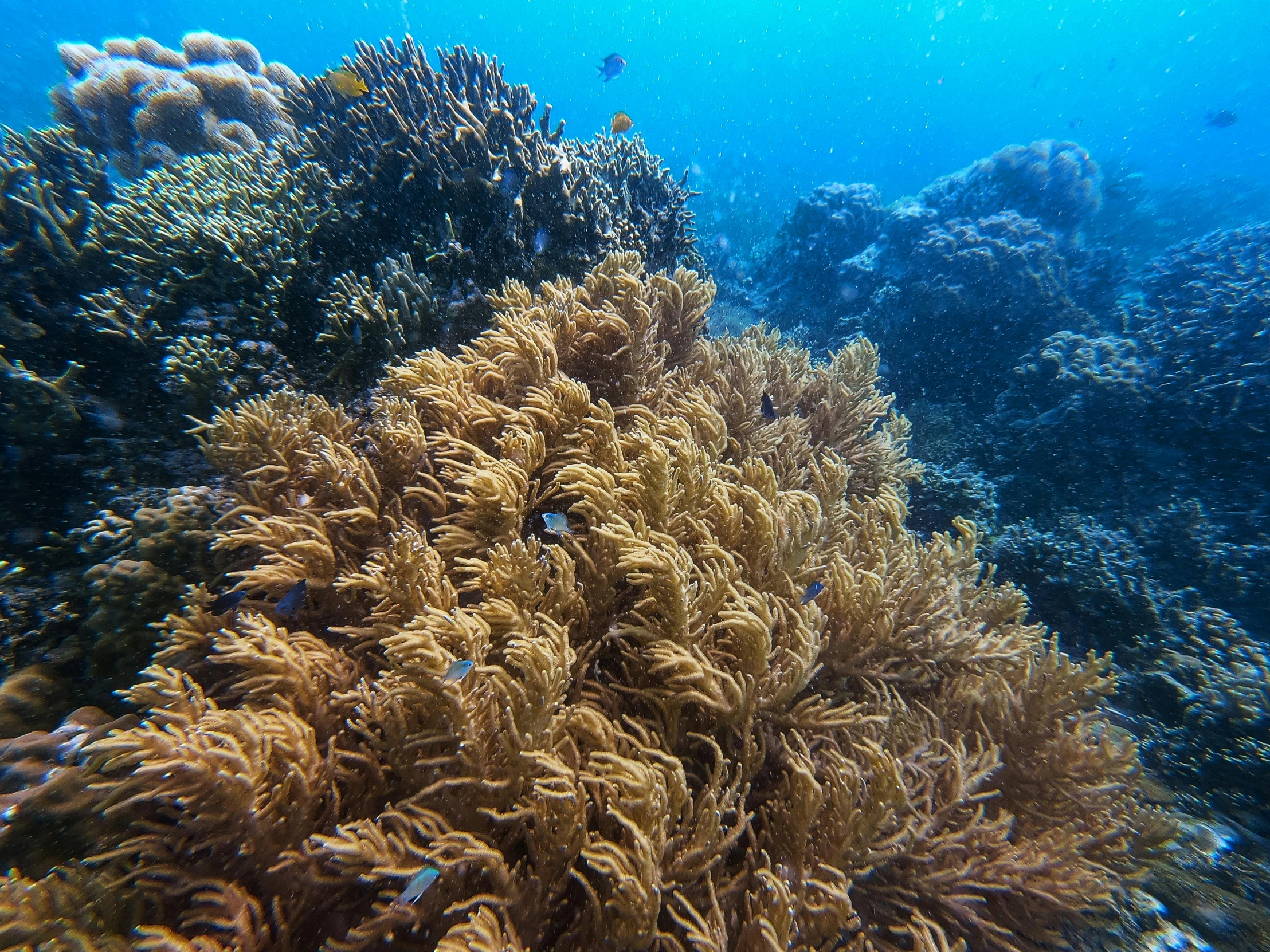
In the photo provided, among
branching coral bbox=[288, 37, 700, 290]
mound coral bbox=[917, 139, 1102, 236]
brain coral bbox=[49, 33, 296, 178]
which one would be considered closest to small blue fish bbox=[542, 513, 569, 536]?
branching coral bbox=[288, 37, 700, 290]

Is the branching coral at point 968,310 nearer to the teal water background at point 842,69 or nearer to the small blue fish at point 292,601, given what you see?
the small blue fish at point 292,601

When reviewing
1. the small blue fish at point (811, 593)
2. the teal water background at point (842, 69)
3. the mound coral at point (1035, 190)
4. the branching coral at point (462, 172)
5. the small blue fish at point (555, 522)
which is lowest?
the small blue fish at point (811, 593)

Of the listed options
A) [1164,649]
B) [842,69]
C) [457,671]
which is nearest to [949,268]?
[1164,649]

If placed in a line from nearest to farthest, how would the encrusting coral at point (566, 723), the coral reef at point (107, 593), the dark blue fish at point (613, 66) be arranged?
the encrusting coral at point (566, 723), the coral reef at point (107, 593), the dark blue fish at point (613, 66)

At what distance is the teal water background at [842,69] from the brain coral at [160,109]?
28068 mm

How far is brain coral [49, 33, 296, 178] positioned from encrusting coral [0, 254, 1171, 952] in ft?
29.5

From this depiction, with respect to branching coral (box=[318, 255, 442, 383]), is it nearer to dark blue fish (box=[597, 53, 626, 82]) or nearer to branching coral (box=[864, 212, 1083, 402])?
branching coral (box=[864, 212, 1083, 402])

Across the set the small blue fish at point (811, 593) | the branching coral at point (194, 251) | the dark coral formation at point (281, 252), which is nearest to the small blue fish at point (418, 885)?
the small blue fish at point (811, 593)

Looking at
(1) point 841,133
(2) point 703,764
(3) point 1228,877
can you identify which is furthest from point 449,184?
(1) point 841,133

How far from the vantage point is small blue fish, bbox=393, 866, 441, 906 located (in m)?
1.57

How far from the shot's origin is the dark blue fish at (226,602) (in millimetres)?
2449

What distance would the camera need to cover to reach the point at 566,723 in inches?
80.2

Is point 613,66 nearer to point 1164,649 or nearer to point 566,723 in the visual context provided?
point 566,723

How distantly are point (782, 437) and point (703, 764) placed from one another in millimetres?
2671
